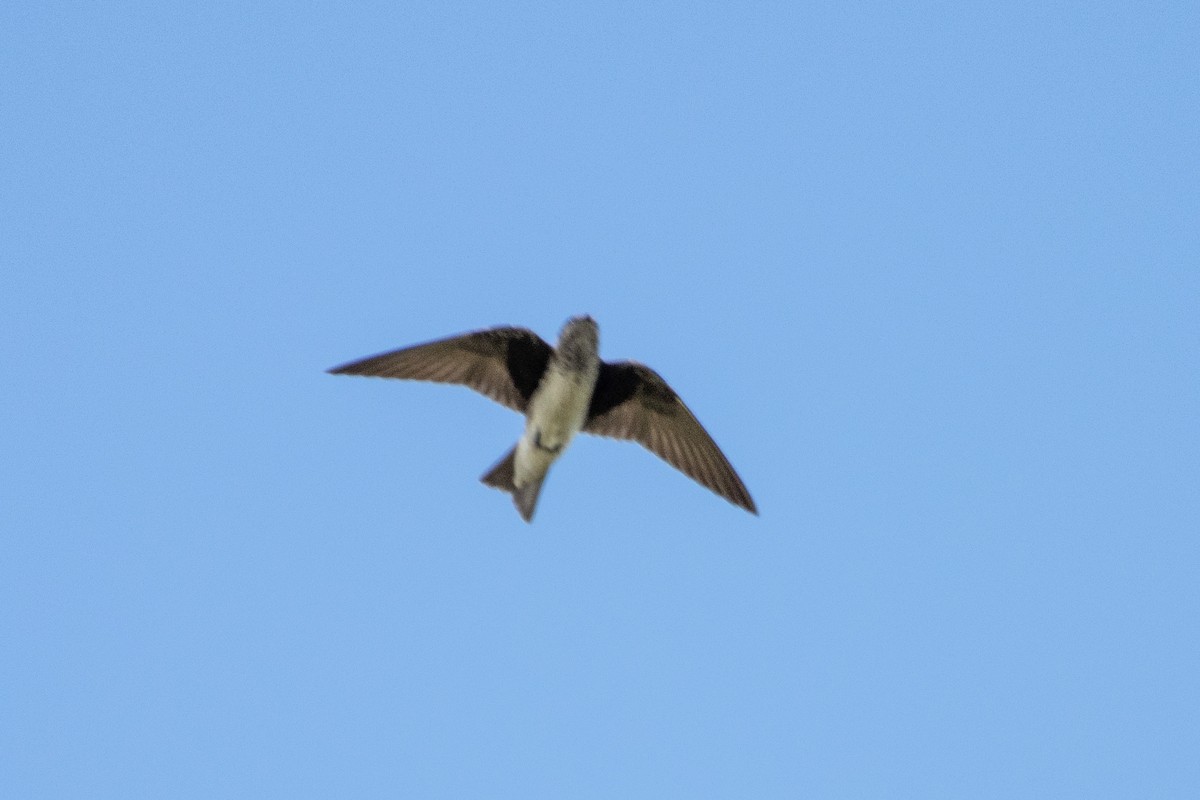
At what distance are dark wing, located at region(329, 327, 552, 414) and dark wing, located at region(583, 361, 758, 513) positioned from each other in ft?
2.11

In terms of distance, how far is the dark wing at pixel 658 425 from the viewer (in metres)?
13.8

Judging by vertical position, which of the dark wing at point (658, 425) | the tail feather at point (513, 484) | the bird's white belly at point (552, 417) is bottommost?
the tail feather at point (513, 484)

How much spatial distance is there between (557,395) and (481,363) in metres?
0.81

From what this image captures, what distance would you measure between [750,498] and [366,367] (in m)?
3.43

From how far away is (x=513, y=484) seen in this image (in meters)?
13.6

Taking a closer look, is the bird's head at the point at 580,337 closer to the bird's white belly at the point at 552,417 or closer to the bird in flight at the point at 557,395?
the bird in flight at the point at 557,395

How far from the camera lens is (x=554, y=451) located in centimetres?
1325

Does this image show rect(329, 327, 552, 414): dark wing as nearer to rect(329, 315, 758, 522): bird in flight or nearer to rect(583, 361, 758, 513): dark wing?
rect(329, 315, 758, 522): bird in flight

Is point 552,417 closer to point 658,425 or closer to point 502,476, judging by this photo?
point 502,476

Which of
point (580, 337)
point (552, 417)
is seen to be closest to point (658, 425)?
point (552, 417)

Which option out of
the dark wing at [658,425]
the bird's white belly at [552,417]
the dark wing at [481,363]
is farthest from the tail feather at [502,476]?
the dark wing at [658,425]

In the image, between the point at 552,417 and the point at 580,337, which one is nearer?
the point at 580,337

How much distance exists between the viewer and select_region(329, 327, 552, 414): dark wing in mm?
13195

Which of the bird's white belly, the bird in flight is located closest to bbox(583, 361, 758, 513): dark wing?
the bird in flight
